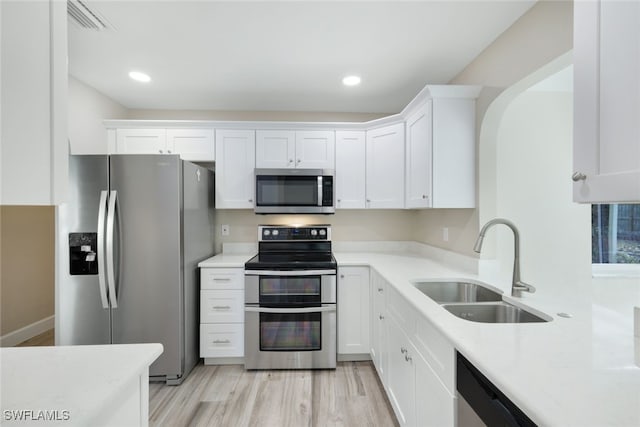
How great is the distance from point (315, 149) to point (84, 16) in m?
1.87

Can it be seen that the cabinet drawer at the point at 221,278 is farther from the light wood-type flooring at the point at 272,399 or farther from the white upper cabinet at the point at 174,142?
the white upper cabinet at the point at 174,142

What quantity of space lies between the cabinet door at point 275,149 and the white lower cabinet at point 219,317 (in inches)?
45.1

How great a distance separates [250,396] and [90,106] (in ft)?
9.40

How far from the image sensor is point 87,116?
2.55 m

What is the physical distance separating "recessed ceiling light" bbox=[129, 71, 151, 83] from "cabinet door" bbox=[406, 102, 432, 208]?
226 cm

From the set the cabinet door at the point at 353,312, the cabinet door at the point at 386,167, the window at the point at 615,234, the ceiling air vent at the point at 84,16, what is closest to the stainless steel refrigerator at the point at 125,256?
the ceiling air vent at the point at 84,16

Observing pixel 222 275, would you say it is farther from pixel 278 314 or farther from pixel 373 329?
pixel 373 329

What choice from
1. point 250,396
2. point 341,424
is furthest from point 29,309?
point 341,424

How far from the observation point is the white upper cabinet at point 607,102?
2.11 feet

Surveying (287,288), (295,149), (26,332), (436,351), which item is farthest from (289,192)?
(26,332)

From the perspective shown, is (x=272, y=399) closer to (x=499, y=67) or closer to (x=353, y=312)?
(x=353, y=312)

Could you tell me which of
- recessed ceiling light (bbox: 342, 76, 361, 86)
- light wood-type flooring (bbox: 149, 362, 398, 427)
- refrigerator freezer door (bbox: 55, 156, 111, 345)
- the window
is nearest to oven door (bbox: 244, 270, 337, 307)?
light wood-type flooring (bbox: 149, 362, 398, 427)

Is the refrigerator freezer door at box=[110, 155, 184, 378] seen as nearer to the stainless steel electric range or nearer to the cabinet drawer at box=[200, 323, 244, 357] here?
the cabinet drawer at box=[200, 323, 244, 357]

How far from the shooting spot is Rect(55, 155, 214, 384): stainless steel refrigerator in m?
2.02
